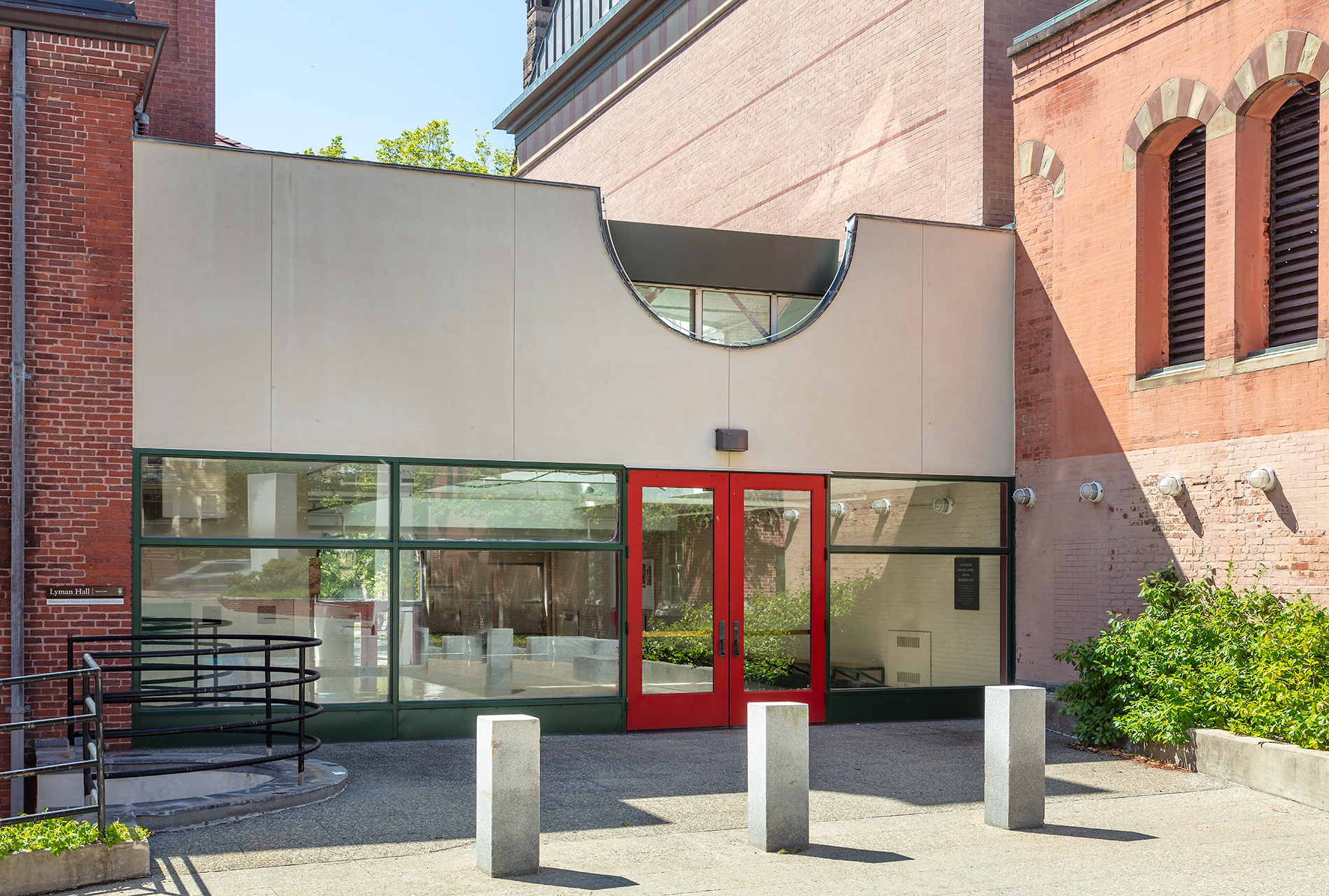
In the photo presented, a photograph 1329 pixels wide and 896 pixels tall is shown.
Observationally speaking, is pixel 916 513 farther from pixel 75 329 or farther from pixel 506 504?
pixel 75 329

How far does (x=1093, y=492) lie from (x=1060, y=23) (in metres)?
5.29

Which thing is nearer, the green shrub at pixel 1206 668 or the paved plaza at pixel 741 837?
the paved plaza at pixel 741 837

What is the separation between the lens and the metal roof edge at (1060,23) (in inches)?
539

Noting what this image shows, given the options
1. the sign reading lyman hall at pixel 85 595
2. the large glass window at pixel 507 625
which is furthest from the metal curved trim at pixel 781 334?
the sign reading lyman hall at pixel 85 595

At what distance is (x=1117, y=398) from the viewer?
44.2 ft

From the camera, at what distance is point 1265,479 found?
11617mm

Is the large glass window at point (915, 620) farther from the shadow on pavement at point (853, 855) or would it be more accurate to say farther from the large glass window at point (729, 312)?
the shadow on pavement at point (853, 855)

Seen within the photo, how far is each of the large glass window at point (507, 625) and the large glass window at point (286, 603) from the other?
1.08 ft

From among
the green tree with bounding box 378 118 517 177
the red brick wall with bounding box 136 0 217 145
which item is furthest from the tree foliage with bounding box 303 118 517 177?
the red brick wall with bounding box 136 0 217 145

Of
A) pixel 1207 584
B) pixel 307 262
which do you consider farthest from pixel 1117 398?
pixel 307 262

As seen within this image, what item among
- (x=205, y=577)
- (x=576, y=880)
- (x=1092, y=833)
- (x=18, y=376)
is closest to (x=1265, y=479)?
(x=1092, y=833)

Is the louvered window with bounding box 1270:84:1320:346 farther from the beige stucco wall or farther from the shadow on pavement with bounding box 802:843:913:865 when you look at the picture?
the shadow on pavement with bounding box 802:843:913:865

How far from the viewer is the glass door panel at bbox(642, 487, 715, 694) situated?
42.9ft

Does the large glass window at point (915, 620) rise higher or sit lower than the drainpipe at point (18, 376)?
lower
